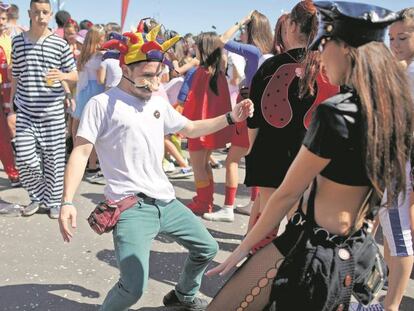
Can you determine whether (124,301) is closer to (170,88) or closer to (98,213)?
(98,213)

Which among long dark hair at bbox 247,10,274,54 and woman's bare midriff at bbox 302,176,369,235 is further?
long dark hair at bbox 247,10,274,54

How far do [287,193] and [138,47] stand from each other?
1369mm

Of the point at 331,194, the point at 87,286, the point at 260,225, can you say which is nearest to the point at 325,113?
the point at 331,194

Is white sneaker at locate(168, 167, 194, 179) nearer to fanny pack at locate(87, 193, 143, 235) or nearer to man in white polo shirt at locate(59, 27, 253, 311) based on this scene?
man in white polo shirt at locate(59, 27, 253, 311)

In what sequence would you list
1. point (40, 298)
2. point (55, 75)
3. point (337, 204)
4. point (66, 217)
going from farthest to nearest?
point (55, 75), point (40, 298), point (66, 217), point (337, 204)

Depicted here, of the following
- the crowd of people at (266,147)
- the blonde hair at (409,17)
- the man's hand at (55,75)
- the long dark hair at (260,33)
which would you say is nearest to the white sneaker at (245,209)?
the crowd of people at (266,147)

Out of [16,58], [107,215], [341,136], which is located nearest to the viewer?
[341,136]

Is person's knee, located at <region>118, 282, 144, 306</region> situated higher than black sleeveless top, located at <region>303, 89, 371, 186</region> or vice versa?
black sleeveless top, located at <region>303, 89, 371, 186</region>

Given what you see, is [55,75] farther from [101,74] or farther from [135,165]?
[135,165]

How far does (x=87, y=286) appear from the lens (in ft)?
11.4

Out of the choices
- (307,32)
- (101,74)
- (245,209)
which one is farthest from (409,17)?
(101,74)

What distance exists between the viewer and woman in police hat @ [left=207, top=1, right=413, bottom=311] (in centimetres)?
166

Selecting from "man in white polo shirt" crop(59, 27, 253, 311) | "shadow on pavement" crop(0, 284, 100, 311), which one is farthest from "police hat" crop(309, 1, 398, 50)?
"shadow on pavement" crop(0, 284, 100, 311)

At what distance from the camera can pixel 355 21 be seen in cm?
168
